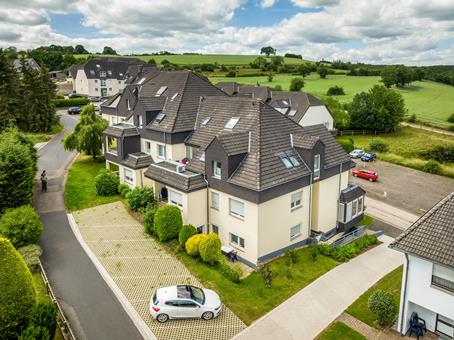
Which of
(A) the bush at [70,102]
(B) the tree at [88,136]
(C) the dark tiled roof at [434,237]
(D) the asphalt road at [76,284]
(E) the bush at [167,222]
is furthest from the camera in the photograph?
(A) the bush at [70,102]

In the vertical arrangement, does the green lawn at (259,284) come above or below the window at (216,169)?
A: below

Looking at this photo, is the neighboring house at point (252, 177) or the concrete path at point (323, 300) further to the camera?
the neighboring house at point (252, 177)

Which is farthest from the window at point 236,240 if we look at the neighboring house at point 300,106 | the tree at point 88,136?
the neighboring house at point 300,106

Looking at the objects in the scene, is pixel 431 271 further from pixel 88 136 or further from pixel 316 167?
pixel 88 136

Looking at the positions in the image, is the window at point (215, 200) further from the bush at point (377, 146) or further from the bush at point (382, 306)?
the bush at point (377, 146)

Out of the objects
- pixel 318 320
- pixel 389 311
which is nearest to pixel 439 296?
pixel 389 311

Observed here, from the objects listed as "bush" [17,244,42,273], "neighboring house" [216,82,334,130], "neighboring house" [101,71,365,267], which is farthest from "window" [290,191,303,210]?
"neighboring house" [216,82,334,130]

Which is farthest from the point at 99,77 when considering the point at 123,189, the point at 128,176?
the point at 123,189

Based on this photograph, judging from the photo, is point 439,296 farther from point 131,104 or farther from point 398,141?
point 398,141
